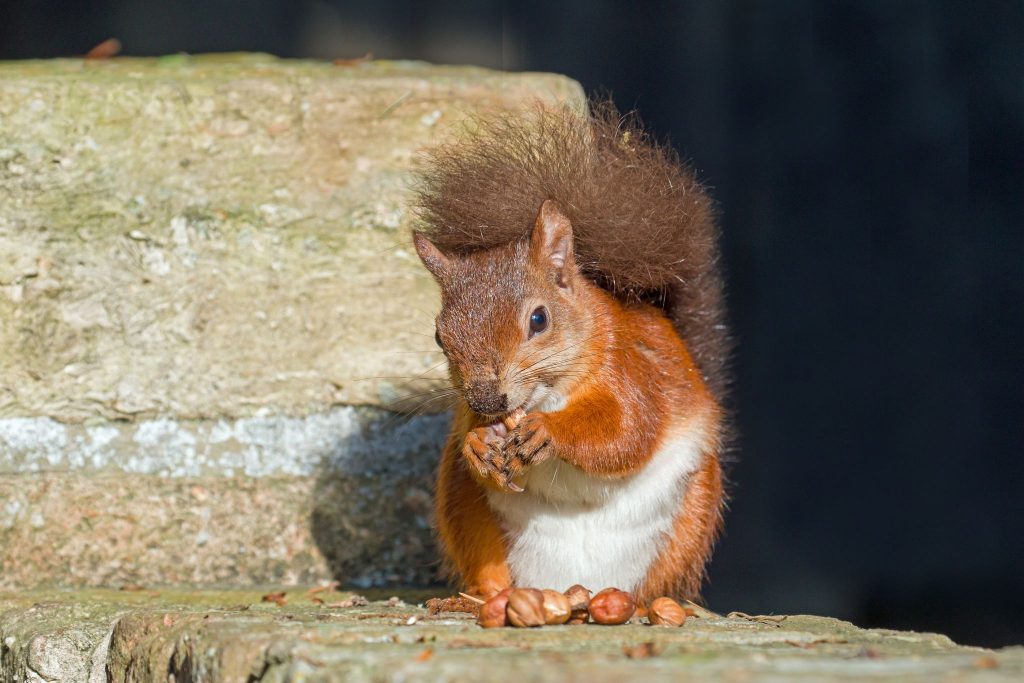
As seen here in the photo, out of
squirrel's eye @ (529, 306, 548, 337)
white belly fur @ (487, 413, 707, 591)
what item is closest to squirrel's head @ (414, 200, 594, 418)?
squirrel's eye @ (529, 306, 548, 337)

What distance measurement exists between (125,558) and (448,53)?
A: 1761 millimetres

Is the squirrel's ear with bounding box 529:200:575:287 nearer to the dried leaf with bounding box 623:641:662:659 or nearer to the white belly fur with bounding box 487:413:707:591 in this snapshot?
the white belly fur with bounding box 487:413:707:591

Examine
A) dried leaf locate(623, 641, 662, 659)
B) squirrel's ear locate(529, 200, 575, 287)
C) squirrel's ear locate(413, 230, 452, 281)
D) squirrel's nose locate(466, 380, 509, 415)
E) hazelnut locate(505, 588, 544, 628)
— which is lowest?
hazelnut locate(505, 588, 544, 628)

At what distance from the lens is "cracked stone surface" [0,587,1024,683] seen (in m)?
1.38

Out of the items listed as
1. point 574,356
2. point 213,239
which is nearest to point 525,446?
point 574,356

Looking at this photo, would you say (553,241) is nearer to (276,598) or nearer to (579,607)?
(579,607)

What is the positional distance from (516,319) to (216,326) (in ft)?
2.49

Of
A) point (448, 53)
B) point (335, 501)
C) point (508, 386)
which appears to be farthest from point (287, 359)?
point (448, 53)

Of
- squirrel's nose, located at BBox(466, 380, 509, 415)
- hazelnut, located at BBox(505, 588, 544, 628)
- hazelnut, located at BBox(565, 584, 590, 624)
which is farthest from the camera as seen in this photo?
squirrel's nose, located at BBox(466, 380, 509, 415)

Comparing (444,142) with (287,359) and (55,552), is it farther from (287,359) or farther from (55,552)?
(55,552)

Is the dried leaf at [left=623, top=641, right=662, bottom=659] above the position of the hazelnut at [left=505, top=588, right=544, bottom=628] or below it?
above

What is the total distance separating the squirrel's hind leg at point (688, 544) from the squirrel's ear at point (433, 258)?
56 centimetres

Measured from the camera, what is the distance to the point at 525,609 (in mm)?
1802

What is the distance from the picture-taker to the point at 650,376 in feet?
7.38
